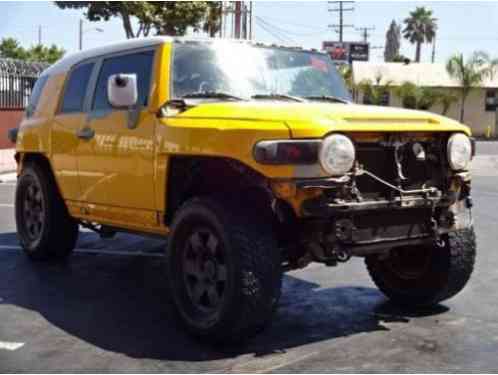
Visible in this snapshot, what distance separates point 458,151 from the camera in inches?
185

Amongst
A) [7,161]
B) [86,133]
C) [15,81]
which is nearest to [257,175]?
[86,133]

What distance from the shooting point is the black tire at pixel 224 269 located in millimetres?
4277

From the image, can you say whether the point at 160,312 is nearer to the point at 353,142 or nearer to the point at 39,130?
the point at 353,142

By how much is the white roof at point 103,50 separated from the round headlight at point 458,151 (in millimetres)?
2176

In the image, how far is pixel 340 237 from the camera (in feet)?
14.1

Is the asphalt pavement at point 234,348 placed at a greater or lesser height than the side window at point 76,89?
lesser

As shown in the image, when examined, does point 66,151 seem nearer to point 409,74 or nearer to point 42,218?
point 42,218

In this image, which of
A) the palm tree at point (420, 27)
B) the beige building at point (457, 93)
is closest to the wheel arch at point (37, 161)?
the beige building at point (457, 93)

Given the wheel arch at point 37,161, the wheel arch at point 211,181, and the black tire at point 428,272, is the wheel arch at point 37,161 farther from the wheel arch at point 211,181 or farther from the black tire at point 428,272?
the black tire at point 428,272

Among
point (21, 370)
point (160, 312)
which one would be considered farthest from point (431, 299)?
point (21, 370)

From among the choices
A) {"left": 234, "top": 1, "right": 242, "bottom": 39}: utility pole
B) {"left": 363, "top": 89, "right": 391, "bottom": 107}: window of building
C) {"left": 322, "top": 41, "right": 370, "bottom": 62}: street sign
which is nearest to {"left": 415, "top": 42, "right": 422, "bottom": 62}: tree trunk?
{"left": 322, "top": 41, "right": 370, "bottom": 62}: street sign

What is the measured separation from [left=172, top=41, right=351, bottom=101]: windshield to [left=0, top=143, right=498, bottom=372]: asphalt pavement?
1611 millimetres

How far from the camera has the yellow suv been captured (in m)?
4.25

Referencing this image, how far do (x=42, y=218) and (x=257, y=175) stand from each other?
10.7 feet
